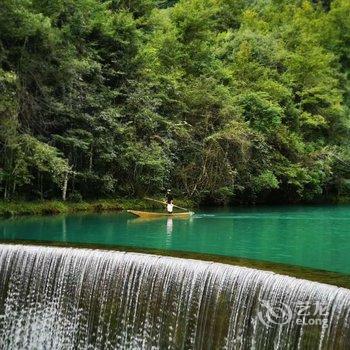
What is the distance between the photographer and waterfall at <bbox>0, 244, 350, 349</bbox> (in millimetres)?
7555

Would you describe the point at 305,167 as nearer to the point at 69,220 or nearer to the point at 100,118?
the point at 100,118

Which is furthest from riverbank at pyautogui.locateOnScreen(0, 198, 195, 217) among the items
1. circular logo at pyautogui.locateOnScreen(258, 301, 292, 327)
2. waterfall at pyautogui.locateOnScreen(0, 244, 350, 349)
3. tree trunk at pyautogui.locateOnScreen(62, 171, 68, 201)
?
circular logo at pyautogui.locateOnScreen(258, 301, 292, 327)

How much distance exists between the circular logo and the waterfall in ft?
0.04

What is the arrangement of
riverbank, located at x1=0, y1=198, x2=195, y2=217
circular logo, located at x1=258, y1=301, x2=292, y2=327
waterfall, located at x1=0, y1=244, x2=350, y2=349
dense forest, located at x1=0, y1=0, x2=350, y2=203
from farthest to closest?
riverbank, located at x1=0, y1=198, x2=195, y2=217, dense forest, located at x1=0, y1=0, x2=350, y2=203, circular logo, located at x1=258, y1=301, x2=292, y2=327, waterfall, located at x1=0, y1=244, x2=350, y2=349

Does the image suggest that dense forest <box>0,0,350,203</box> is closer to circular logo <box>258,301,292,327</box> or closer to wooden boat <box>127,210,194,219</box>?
wooden boat <box>127,210,194,219</box>

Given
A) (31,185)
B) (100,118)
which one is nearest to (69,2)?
(100,118)

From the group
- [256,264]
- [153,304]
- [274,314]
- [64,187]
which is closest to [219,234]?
[64,187]

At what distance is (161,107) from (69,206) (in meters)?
6.35

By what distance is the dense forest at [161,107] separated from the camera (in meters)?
19.1

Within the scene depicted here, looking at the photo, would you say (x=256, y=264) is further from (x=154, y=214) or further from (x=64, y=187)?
(x=64, y=187)

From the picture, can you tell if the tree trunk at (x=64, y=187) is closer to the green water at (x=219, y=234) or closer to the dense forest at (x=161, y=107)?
the dense forest at (x=161, y=107)

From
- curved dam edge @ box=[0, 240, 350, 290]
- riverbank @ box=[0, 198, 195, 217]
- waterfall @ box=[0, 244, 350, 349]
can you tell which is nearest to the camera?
waterfall @ box=[0, 244, 350, 349]

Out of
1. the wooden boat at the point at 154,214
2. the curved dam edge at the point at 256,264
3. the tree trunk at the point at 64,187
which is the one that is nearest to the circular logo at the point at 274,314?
the curved dam edge at the point at 256,264

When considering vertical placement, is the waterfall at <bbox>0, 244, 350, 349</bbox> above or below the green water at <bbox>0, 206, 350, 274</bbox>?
below
